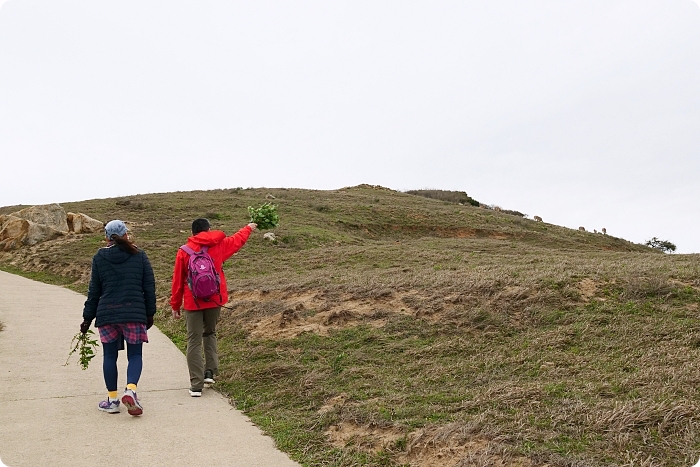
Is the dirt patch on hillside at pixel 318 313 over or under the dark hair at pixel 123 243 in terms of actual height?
under

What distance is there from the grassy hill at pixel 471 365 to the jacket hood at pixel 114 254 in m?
→ 1.84

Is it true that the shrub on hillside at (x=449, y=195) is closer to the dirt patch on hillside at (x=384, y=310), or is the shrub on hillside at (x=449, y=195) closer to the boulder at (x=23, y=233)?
the boulder at (x=23, y=233)

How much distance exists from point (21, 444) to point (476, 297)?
19.2 ft

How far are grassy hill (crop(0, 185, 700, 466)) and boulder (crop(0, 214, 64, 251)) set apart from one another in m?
12.3

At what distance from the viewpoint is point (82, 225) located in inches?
881

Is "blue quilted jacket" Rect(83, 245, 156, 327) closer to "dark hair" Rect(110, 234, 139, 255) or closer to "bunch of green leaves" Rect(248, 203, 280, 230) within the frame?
"dark hair" Rect(110, 234, 139, 255)

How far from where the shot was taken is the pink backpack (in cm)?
583

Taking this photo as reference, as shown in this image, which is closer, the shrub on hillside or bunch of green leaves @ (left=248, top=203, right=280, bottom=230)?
bunch of green leaves @ (left=248, top=203, right=280, bottom=230)

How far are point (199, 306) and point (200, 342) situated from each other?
1.38 ft

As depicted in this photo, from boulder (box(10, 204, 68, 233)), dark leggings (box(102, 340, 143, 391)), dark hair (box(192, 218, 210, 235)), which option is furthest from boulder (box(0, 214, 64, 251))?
dark leggings (box(102, 340, 143, 391))

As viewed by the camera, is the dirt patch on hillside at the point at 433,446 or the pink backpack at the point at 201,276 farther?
the pink backpack at the point at 201,276

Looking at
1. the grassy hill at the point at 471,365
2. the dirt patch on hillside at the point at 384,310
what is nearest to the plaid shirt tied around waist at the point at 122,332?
the grassy hill at the point at 471,365

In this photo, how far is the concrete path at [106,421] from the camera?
13.5 ft

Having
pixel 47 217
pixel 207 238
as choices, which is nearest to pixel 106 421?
pixel 207 238
